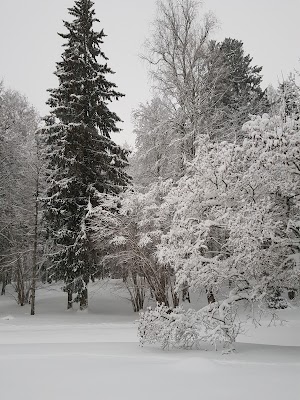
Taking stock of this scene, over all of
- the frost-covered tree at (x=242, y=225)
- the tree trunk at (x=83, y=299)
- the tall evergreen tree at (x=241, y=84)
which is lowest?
the tree trunk at (x=83, y=299)

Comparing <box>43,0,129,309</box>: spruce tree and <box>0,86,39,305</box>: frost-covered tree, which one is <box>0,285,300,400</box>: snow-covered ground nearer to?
<box>43,0,129,309</box>: spruce tree

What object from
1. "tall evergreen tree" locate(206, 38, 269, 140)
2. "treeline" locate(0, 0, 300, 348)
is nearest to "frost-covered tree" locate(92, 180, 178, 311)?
"treeline" locate(0, 0, 300, 348)

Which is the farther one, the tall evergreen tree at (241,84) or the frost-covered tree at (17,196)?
the tall evergreen tree at (241,84)

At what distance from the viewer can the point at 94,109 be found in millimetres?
18391

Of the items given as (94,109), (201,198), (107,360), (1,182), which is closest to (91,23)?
(94,109)

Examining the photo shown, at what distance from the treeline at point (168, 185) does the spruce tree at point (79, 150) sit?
2.6 inches

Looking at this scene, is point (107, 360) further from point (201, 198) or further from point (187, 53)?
point (187, 53)

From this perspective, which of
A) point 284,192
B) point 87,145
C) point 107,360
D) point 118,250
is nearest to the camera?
point 107,360

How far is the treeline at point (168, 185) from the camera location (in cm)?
806

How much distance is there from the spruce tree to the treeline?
65 millimetres

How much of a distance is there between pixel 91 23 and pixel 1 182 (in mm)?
9735

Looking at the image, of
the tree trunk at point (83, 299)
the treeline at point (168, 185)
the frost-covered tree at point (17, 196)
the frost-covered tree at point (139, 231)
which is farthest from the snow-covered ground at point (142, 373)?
the frost-covered tree at point (17, 196)

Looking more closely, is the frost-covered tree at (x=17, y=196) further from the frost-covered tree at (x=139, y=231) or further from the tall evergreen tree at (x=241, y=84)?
the tall evergreen tree at (x=241, y=84)

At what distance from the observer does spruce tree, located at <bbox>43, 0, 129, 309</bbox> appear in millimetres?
17297
